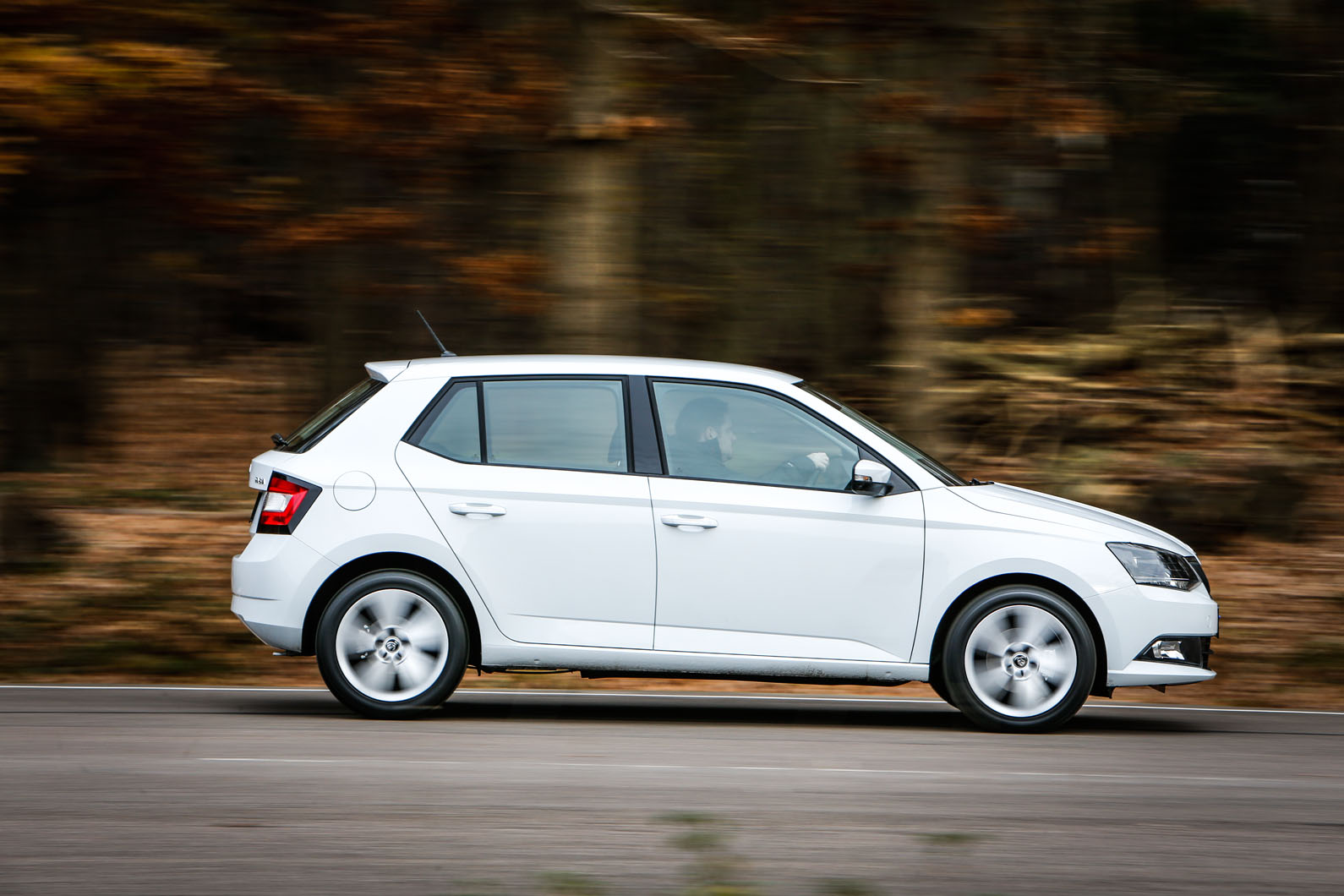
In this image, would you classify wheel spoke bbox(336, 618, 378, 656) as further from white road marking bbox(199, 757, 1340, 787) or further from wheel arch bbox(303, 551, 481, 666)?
white road marking bbox(199, 757, 1340, 787)

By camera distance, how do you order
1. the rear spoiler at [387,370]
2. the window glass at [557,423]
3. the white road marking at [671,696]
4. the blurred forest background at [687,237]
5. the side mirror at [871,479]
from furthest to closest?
the blurred forest background at [687,237] → the white road marking at [671,696] → the rear spoiler at [387,370] → the window glass at [557,423] → the side mirror at [871,479]

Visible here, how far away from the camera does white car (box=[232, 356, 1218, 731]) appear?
304 inches

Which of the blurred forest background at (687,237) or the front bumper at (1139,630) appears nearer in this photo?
the front bumper at (1139,630)

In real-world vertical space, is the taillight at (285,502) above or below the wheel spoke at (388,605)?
above

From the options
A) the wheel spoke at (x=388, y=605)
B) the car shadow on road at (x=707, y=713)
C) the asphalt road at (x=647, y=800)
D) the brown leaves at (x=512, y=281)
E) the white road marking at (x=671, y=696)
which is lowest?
the white road marking at (x=671, y=696)

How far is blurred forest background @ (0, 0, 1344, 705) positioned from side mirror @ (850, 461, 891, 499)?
2.93m

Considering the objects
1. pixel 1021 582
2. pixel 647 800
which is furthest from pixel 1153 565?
pixel 647 800

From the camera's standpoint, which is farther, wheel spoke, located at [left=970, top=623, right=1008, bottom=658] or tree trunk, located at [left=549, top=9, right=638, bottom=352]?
tree trunk, located at [left=549, top=9, right=638, bottom=352]

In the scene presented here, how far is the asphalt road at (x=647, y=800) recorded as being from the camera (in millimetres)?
5129

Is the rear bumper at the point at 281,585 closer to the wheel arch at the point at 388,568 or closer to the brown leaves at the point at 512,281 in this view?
the wheel arch at the point at 388,568

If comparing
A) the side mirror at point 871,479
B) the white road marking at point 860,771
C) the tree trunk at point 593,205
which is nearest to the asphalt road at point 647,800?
the white road marking at point 860,771

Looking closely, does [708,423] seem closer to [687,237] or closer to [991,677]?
[991,677]

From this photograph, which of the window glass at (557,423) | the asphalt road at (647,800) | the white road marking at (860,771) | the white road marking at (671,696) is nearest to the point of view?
the asphalt road at (647,800)

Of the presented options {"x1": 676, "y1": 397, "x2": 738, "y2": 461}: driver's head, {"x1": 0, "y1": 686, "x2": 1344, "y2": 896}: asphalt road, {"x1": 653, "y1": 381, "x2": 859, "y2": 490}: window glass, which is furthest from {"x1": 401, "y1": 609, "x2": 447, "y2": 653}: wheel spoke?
{"x1": 676, "y1": 397, "x2": 738, "y2": 461}: driver's head
